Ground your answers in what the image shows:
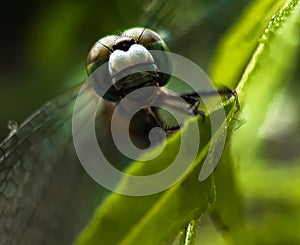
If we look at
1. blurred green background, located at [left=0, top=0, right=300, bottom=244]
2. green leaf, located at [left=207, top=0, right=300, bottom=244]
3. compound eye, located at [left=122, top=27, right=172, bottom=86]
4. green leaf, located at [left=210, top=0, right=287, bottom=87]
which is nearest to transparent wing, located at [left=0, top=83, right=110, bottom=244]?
compound eye, located at [left=122, top=27, right=172, bottom=86]

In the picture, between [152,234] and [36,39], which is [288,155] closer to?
[152,234]

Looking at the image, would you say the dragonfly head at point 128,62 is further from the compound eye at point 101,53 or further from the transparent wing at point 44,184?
the transparent wing at point 44,184

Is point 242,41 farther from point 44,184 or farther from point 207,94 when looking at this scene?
point 44,184

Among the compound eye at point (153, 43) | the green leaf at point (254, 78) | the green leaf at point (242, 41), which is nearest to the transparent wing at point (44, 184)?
the compound eye at point (153, 43)

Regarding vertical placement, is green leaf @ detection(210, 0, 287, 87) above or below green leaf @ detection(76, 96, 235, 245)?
above

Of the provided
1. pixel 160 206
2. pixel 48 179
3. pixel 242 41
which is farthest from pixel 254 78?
pixel 48 179

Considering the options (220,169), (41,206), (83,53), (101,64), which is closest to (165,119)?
(101,64)

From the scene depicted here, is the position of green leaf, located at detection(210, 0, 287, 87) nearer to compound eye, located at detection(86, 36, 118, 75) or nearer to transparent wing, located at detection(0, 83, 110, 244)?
compound eye, located at detection(86, 36, 118, 75)
